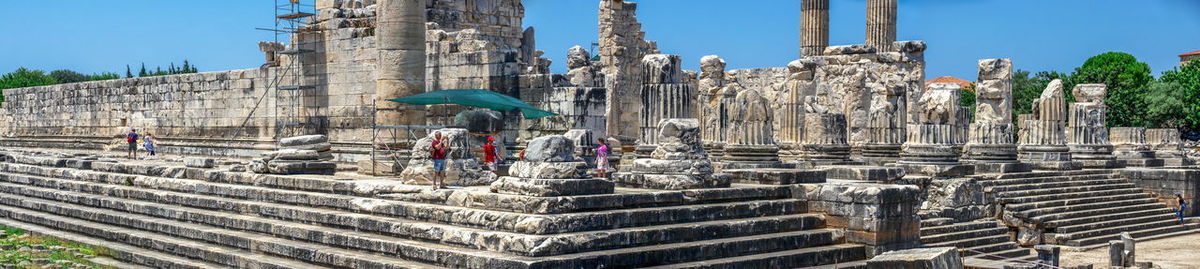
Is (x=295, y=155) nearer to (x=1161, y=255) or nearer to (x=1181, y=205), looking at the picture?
(x=1161, y=255)

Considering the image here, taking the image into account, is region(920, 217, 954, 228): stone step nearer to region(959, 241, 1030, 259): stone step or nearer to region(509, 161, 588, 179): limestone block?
region(959, 241, 1030, 259): stone step

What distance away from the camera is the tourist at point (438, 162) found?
13.6 meters

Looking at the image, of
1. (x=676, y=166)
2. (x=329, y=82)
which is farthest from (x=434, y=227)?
(x=329, y=82)

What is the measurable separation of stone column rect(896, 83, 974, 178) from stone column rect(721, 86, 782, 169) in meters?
2.79

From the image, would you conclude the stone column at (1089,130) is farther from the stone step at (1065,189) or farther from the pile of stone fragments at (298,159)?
the pile of stone fragments at (298,159)

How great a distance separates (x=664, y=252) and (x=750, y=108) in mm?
7839

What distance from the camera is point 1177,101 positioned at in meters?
47.2

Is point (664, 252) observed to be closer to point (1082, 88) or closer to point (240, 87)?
point (240, 87)

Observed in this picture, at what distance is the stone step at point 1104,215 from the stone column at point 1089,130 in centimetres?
216

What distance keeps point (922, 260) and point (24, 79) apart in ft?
219

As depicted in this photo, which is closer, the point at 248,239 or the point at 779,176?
the point at 248,239

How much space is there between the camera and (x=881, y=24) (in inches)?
1161

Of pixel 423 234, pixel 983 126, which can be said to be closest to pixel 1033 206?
pixel 983 126

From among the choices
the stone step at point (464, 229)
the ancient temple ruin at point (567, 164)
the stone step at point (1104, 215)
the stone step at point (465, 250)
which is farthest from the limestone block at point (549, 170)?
the stone step at point (1104, 215)
